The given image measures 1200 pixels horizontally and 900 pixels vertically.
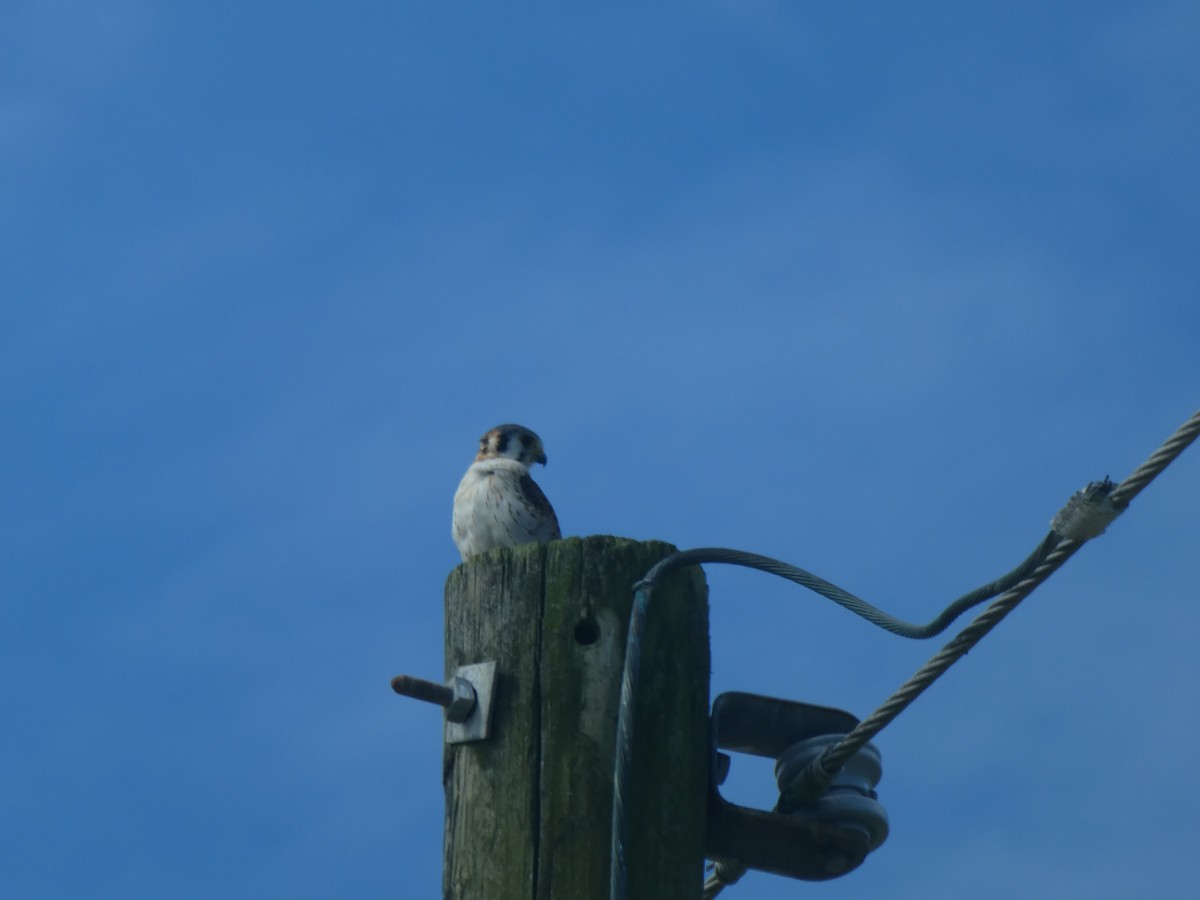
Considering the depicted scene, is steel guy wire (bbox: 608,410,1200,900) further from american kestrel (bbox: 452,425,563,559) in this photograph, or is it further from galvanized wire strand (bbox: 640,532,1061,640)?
american kestrel (bbox: 452,425,563,559)

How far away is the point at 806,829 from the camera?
14.2 ft

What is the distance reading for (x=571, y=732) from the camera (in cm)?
388

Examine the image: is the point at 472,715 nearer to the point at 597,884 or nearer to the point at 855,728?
the point at 597,884

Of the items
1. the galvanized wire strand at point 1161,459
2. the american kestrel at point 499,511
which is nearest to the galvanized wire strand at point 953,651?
the galvanized wire strand at point 1161,459

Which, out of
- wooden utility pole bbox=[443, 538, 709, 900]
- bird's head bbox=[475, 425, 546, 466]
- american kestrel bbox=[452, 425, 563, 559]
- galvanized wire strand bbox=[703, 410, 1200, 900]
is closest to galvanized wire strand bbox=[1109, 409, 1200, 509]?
galvanized wire strand bbox=[703, 410, 1200, 900]

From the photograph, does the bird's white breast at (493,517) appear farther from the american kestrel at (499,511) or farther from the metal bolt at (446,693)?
the metal bolt at (446,693)

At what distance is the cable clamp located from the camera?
3566mm

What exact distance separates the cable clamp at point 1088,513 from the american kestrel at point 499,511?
13.3 ft

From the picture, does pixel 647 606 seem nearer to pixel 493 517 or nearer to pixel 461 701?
pixel 461 701

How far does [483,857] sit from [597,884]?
28 centimetres

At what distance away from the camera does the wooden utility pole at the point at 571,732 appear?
3814mm

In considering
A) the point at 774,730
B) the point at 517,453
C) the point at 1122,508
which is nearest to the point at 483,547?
the point at 517,453

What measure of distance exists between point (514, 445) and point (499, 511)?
1516 millimetres

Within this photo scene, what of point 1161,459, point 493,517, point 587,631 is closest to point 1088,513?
point 1161,459
